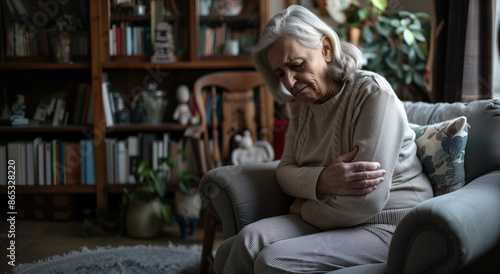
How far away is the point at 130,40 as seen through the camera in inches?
118

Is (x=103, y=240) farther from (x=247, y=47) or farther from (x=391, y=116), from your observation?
(x=391, y=116)

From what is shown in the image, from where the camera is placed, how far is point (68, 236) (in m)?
2.79

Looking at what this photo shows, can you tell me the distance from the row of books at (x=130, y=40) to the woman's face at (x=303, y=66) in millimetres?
1691

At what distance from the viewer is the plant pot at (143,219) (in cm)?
276

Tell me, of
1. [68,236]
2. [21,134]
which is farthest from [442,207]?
[21,134]

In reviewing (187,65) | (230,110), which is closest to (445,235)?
(230,110)

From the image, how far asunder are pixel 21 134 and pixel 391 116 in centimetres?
261

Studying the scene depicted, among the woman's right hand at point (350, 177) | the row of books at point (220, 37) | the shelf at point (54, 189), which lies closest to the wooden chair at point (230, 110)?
the row of books at point (220, 37)

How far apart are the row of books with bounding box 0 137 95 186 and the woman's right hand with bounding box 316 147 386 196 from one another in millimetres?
2035

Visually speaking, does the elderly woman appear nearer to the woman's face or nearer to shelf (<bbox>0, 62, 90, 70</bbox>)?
the woman's face

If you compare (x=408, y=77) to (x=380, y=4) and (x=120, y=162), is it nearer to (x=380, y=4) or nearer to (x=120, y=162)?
(x=380, y=4)

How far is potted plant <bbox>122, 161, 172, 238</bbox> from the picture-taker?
108 inches

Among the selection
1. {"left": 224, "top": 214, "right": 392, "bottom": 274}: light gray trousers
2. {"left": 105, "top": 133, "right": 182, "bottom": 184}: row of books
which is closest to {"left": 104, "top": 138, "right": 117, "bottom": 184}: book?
{"left": 105, "top": 133, "right": 182, "bottom": 184}: row of books

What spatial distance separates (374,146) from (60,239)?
213 centimetres
